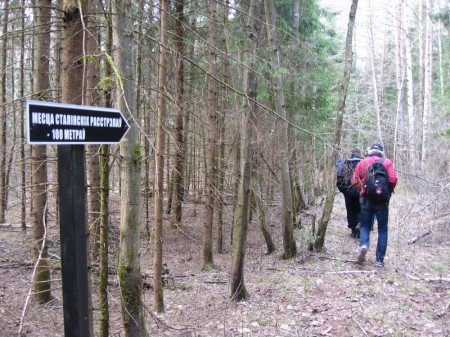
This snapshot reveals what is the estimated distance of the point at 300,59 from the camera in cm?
1070

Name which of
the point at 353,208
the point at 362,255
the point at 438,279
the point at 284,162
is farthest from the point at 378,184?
the point at 353,208

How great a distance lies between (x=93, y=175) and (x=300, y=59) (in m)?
6.47

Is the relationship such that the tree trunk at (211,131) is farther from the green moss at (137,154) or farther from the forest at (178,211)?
the green moss at (137,154)

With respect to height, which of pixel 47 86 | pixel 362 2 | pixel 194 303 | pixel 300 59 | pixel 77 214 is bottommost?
pixel 194 303

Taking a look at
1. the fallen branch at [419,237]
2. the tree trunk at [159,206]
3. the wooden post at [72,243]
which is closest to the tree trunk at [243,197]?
the tree trunk at [159,206]

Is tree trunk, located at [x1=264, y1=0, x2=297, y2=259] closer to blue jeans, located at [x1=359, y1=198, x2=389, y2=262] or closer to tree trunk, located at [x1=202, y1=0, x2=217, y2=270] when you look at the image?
tree trunk, located at [x1=202, y1=0, x2=217, y2=270]

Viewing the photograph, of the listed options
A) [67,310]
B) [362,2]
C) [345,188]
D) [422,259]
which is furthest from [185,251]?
[362,2]

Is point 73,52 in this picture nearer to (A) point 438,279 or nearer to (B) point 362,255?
(B) point 362,255

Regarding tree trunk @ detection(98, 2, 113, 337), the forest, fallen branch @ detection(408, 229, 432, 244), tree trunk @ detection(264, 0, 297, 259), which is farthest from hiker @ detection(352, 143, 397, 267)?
tree trunk @ detection(98, 2, 113, 337)

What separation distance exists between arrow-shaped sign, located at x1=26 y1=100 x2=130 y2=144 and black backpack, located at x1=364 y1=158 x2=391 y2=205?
18.8ft

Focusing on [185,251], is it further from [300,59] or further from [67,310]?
[67,310]

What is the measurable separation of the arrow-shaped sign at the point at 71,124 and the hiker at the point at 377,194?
18.9 feet

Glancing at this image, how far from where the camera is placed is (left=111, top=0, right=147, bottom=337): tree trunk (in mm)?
3703

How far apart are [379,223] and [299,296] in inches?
84.2
